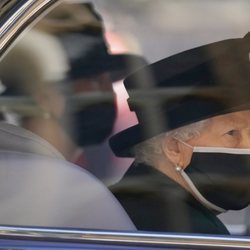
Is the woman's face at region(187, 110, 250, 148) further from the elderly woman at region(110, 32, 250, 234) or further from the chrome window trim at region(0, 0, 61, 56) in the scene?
the chrome window trim at region(0, 0, 61, 56)

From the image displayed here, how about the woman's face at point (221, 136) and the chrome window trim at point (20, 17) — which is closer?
the chrome window trim at point (20, 17)

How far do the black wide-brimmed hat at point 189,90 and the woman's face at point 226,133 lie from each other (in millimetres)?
27

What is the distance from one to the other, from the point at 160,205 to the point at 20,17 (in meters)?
0.58

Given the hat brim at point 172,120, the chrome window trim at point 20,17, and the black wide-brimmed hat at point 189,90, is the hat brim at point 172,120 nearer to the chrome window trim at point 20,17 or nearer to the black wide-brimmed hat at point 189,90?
the black wide-brimmed hat at point 189,90

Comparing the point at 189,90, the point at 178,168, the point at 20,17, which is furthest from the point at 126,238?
the point at 20,17

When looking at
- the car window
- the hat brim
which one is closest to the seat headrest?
the car window

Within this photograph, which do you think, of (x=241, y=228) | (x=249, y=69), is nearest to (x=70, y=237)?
(x=241, y=228)

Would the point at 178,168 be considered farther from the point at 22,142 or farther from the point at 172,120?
the point at 22,142

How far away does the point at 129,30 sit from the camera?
2404 mm

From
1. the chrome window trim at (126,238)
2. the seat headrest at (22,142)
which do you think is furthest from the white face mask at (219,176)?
the seat headrest at (22,142)

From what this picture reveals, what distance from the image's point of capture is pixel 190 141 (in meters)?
2.44

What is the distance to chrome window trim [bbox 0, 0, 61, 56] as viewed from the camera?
2.20 meters

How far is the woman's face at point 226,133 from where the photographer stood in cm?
243

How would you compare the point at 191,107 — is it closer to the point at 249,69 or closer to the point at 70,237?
the point at 249,69
